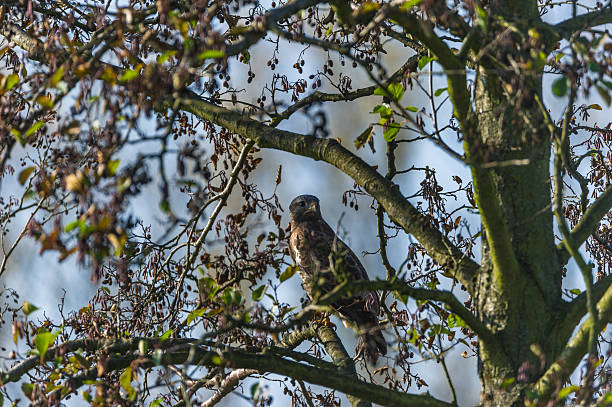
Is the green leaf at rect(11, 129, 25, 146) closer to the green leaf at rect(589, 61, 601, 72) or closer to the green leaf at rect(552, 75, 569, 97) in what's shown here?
the green leaf at rect(552, 75, 569, 97)

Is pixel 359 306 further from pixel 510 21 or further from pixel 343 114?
pixel 343 114

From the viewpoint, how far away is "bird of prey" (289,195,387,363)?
15.1 ft


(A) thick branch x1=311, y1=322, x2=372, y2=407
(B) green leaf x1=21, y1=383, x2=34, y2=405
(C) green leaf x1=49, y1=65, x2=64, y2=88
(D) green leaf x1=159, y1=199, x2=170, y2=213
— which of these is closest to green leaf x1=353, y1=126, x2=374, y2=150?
(A) thick branch x1=311, y1=322, x2=372, y2=407

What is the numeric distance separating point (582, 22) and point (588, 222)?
905 millimetres

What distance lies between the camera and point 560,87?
2.41m

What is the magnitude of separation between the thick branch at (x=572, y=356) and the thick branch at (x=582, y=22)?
1059mm

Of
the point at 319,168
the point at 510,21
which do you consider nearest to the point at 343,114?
the point at 319,168

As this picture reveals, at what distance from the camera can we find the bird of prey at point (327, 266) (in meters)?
4.61

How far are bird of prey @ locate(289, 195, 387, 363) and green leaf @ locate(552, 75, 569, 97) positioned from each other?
6.43 feet

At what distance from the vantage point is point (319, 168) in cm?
1123

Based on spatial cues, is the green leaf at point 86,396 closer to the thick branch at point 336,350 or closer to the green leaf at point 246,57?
the thick branch at point 336,350

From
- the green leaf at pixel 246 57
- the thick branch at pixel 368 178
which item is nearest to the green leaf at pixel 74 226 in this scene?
the thick branch at pixel 368 178

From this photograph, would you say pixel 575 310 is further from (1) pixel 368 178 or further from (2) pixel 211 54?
(2) pixel 211 54

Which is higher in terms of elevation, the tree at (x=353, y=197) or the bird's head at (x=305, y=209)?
the bird's head at (x=305, y=209)
